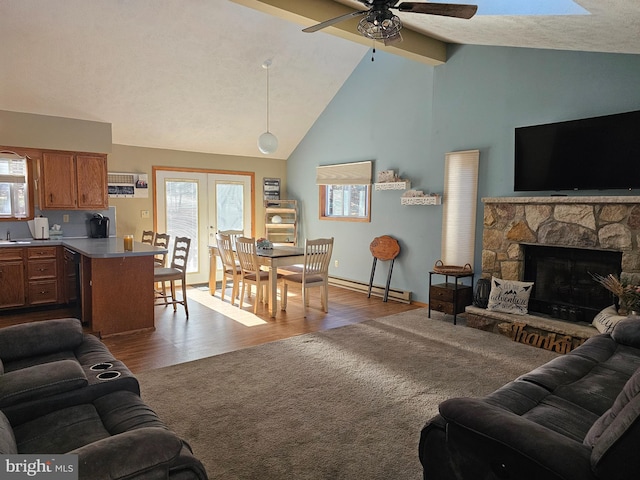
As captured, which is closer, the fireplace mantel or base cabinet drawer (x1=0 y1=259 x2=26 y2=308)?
the fireplace mantel

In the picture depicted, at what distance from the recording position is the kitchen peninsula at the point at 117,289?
4348mm

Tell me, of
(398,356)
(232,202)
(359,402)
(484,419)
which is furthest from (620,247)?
(232,202)

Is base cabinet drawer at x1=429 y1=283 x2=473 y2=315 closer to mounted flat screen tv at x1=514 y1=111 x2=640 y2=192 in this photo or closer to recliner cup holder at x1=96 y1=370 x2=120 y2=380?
mounted flat screen tv at x1=514 y1=111 x2=640 y2=192

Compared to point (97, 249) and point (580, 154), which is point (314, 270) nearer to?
point (97, 249)

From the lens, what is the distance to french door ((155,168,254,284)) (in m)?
7.08

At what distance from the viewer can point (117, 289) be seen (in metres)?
4.46

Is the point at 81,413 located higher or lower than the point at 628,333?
lower

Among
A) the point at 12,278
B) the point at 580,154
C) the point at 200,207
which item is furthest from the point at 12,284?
the point at 580,154

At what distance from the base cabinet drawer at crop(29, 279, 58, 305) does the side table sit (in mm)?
4776

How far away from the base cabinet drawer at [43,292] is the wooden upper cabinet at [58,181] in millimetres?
1050

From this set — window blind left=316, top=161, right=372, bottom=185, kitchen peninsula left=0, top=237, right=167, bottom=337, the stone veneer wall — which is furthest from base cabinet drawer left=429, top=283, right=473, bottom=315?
kitchen peninsula left=0, top=237, right=167, bottom=337

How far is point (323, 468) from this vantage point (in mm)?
2242

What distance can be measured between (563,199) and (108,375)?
4.15 metres

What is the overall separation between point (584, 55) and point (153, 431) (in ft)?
15.9
